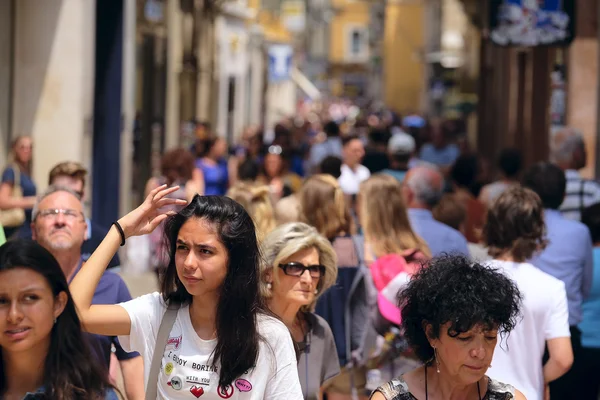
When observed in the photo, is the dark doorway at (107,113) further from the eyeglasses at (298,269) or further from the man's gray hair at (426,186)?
the eyeglasses at (298,269)

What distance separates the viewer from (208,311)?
4.29 metres

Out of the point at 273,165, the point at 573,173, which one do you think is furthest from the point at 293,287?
the point at 273,165

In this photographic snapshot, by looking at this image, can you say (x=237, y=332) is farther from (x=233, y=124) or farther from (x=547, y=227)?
(x=233, y=124)

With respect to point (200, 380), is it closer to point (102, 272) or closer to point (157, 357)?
point (157, 357)

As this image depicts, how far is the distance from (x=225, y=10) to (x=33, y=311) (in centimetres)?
2973

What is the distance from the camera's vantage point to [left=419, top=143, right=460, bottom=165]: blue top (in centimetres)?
1800

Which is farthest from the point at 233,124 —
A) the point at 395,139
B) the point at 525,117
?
the point at 395,139

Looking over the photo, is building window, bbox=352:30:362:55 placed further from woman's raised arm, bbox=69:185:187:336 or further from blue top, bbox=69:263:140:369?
woman's raised arm, bbox=69:185:187:336

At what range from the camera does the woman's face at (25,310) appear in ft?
11.5

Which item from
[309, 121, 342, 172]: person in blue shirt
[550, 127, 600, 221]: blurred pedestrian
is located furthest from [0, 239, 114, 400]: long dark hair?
[309, 121, 342, 172]: person in blue shirt

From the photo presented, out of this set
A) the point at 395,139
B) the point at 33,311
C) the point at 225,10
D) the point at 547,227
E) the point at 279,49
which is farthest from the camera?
the point at 279,49

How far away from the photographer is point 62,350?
3496 mm

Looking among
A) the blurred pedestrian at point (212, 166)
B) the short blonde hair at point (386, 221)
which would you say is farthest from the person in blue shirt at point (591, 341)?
the blurred pedestrian at point (212, 166)

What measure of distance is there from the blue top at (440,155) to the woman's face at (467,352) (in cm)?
1392
